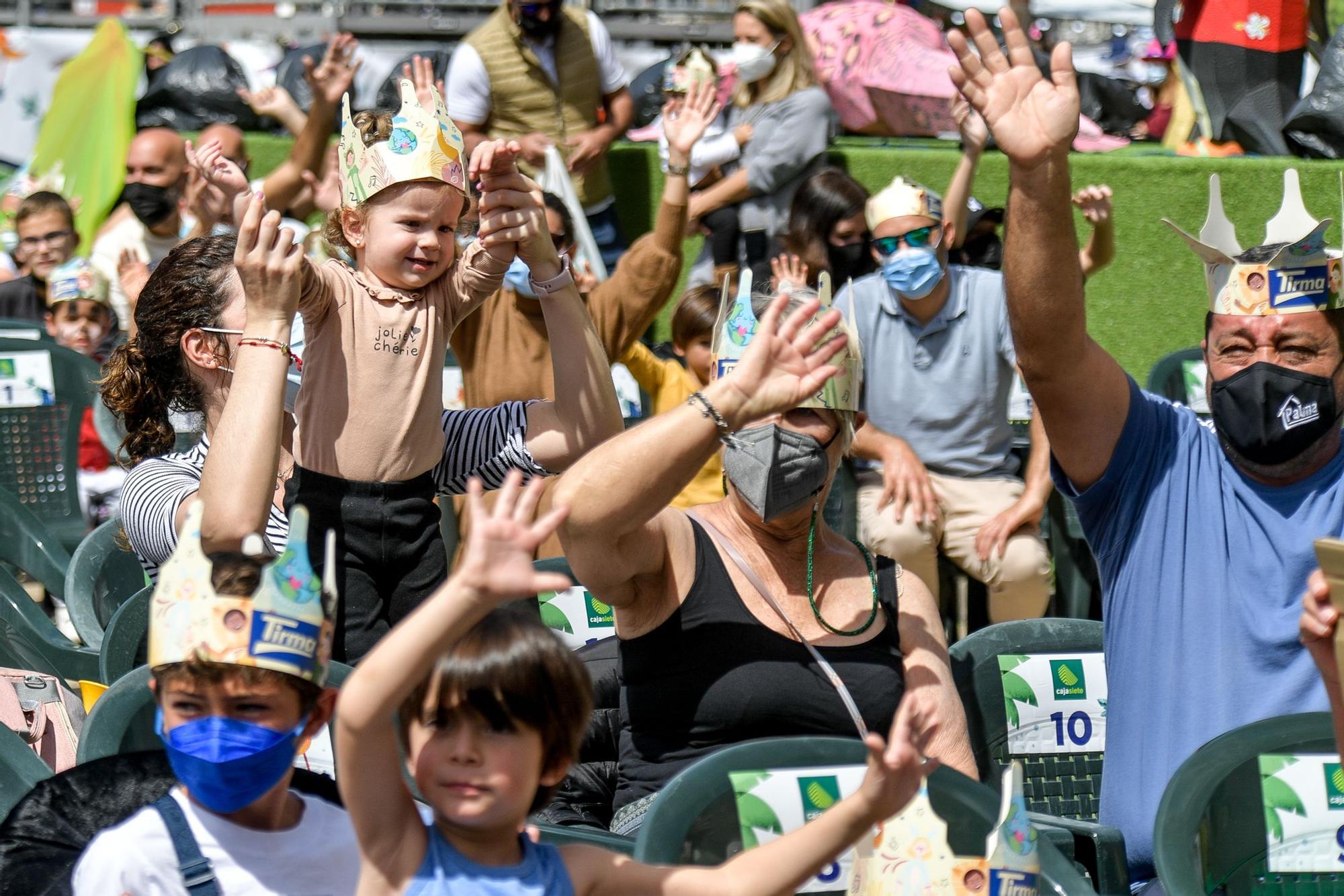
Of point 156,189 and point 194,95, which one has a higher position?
point 194,95

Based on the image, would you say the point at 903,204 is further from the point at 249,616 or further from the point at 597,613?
the point at 249,616

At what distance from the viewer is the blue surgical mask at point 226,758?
1.99 m

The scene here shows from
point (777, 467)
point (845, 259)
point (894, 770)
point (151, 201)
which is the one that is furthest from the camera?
point (151, 201)

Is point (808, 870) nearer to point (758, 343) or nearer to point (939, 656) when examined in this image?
point (758, 343)

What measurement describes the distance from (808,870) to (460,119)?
553 cm

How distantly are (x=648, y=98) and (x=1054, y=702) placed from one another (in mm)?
6310

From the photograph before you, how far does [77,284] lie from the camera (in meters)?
6.55

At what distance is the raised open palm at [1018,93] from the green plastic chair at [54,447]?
4038 millimetres

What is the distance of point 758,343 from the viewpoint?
2287 millimetres

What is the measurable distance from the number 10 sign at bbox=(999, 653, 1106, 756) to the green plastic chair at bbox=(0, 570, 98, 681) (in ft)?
6.82

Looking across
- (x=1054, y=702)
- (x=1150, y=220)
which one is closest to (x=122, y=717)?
(x=1054, y=702)

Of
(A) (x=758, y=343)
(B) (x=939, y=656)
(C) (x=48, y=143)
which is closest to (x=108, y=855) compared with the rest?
(A) (x=758, y=343)

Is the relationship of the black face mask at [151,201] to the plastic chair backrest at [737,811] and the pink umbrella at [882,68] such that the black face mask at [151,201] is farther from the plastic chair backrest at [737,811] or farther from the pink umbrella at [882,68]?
the plastic chair backrest at [737,811]

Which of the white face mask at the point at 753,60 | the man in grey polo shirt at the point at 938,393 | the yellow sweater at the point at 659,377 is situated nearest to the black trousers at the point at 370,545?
the man in grey polo shirt at the point at 938,393
